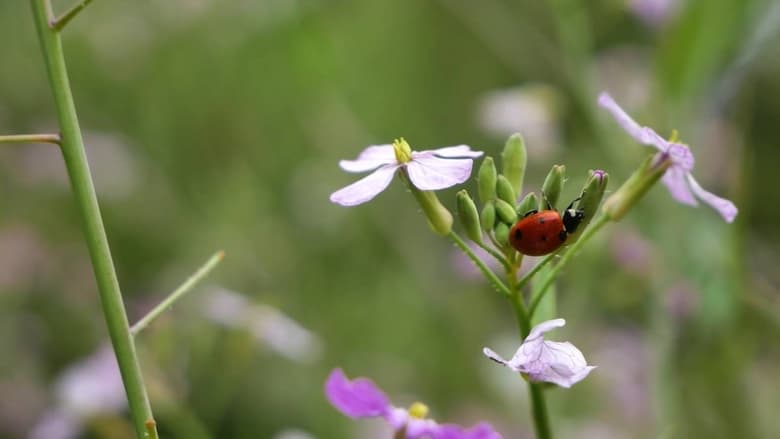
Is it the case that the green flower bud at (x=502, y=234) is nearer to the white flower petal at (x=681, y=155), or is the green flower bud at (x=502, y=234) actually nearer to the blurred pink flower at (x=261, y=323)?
the white flower petal at (x=681, y=155)

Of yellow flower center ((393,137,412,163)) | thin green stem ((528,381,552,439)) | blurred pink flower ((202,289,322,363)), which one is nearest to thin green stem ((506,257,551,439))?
thin green stem ((528,381,552,439))

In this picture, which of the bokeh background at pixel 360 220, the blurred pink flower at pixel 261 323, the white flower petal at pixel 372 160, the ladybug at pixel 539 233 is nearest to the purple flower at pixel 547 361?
the ladybug at pixel 539 233

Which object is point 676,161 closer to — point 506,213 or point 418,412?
point 506,213

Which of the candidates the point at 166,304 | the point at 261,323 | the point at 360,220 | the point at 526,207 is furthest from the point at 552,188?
the point at 360,220

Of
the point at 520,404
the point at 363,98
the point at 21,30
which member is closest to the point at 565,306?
the point at 520,404

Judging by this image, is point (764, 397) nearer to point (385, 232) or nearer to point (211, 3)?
point (385, 232)

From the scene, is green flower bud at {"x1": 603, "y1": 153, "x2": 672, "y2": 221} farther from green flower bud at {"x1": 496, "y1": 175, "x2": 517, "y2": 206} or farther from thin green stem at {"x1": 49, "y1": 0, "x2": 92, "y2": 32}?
thin green stem at {"x1": 49, "y1": 0, "x2": 92, "y2": 32}

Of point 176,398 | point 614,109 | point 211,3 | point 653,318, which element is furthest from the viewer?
point 211,3
